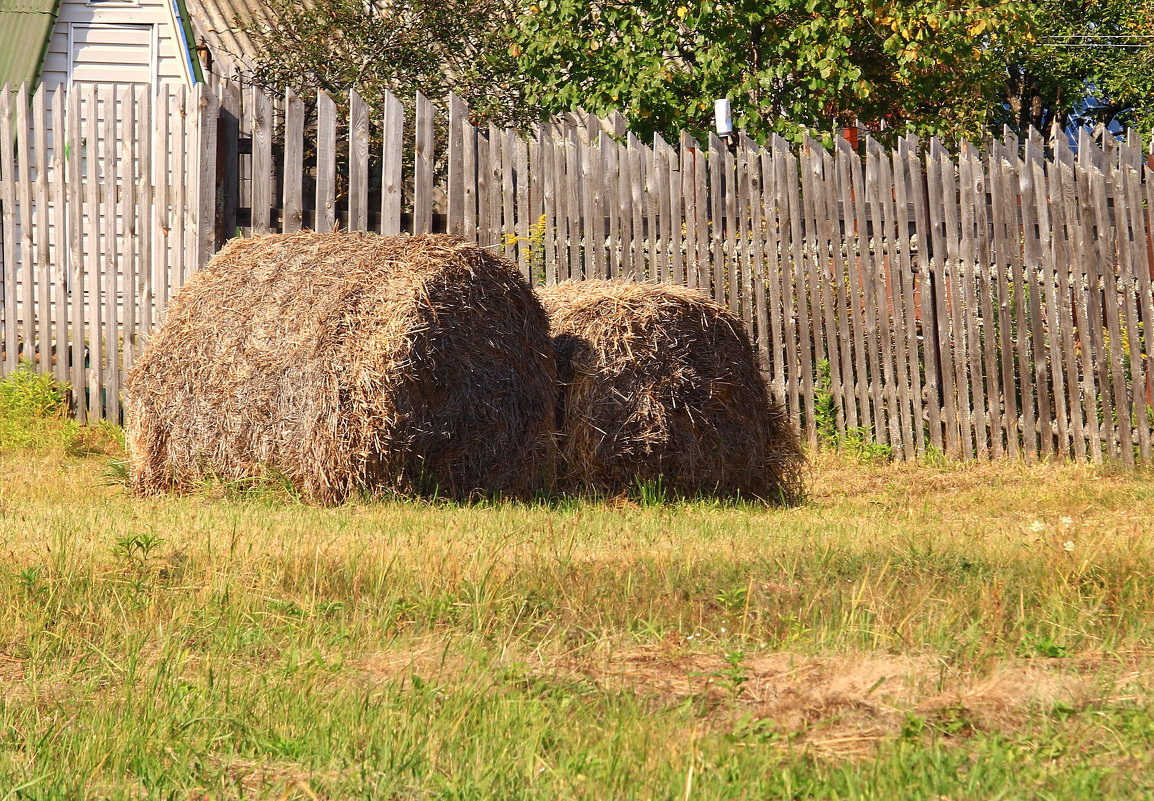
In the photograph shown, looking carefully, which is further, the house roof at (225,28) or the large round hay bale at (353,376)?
the house roof at (225,28)

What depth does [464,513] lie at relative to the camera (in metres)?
6.12

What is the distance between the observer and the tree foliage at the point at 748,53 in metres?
12.2

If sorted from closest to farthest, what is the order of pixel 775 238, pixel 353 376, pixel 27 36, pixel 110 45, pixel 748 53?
pixel 353 376, pixel 775 238, pixel 748 53, pixel 27 36, pixel 110 45

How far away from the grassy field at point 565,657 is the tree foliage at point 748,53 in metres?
7.17

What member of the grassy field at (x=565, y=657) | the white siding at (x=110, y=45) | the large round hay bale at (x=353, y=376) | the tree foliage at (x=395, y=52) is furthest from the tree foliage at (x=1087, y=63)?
the grassy field at (x=565, y=657)

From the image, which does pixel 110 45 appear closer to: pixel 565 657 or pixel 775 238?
pixel 775 238

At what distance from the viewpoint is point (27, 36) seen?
15.5 m

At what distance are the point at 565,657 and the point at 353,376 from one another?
3016 mm

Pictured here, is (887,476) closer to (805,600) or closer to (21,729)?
(805,600)

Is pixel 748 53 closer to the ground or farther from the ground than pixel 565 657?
farther from the ground

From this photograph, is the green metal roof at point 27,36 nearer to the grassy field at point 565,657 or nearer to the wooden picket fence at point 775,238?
the wooden picket fence at point 775,238

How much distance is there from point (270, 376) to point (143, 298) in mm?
3371

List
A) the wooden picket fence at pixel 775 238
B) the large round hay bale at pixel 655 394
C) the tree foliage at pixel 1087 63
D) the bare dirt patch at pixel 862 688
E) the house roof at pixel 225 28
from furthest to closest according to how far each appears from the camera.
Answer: the tree foliage at pixel 1087 63, the house roof at pixel 225 28, the wooden picket fence at pixel 775 238, the large round hay bale at pixel 655 394, the bare dirt patch at pixel 862 688

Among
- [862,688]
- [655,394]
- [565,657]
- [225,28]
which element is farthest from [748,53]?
[862,688]
